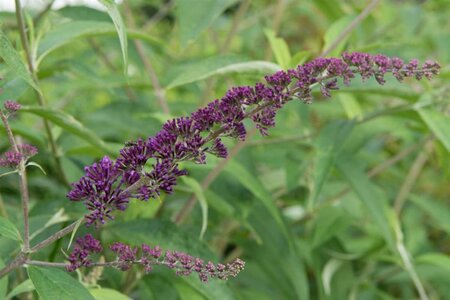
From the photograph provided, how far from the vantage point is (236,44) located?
329 cm

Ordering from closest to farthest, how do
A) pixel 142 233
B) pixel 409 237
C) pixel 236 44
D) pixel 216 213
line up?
1. pixel 142 233
2. pixel 216 213
3. pixel 409 237
4. pixel 236 44

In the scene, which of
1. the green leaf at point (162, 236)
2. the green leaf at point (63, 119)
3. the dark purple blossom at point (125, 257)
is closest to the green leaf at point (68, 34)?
the green leaf at point (63, 119)

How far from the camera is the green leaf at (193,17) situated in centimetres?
146

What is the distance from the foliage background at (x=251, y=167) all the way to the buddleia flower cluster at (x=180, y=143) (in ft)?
0.60

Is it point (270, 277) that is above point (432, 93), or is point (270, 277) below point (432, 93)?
below

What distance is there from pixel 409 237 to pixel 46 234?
136 centimetres

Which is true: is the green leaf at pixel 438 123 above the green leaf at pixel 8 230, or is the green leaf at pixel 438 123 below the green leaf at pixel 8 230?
above

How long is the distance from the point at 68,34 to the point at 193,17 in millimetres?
265

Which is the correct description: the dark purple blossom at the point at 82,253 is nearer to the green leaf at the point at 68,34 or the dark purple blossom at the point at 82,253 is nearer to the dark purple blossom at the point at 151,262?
the dark purple blossom at the point at 151,262

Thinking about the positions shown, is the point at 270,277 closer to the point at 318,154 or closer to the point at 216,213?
the point at 216,213

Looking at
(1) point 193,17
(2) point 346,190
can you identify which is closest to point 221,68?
(1) point 193,17

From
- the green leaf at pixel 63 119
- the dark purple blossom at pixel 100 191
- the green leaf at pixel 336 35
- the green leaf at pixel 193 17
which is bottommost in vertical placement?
the dark purple blossom at pixel 100 191

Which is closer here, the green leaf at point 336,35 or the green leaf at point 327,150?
the green leaf at point 327,150

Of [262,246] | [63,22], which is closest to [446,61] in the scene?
[262,246]
